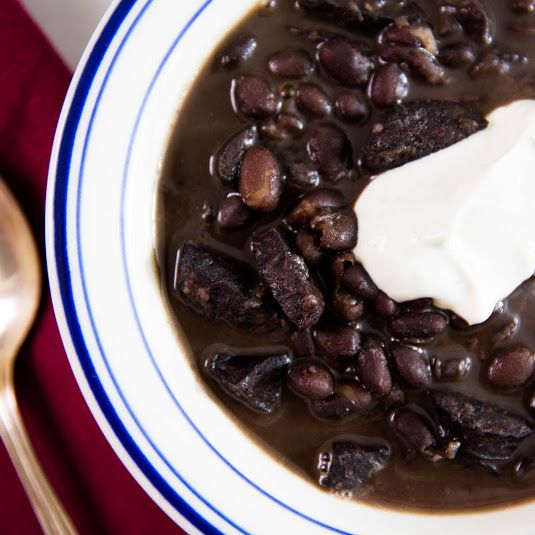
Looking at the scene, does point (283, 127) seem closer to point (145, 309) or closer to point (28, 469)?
point (145, 309)

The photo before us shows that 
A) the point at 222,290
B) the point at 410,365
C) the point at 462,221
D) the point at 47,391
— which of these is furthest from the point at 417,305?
the point at 47,391

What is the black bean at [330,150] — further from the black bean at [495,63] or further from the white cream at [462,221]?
the black bean at [495,63]

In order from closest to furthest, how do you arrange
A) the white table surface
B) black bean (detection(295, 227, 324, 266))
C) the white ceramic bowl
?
the white ceramic bowl
black bean (detection(295, 227, 324, 266))
the white table surface

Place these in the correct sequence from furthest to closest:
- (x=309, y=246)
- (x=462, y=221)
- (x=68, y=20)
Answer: (x=68, y=20) → (x=309, y=246) → (x=462, y=221)

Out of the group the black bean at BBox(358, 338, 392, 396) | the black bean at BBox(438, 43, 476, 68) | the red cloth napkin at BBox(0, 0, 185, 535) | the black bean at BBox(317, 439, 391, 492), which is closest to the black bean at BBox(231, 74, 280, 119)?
the black bean at BBox(438, 43, 476, 68)

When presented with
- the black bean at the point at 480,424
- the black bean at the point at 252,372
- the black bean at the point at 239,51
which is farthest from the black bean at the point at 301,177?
the black bean at the point at 480,424

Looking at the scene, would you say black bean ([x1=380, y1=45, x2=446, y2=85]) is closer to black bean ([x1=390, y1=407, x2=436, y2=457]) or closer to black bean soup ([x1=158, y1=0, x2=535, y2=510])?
black bean soup ([x1=158, y1=0, x2=535, y2=510])

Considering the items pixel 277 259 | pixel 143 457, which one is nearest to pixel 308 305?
pixel 277 259

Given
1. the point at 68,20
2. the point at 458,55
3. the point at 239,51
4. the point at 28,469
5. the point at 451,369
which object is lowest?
the point at 451,369
